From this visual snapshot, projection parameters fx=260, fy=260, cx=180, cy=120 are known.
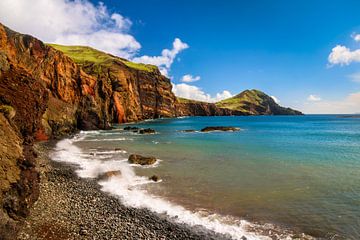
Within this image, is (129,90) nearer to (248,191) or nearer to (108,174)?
(108,174)

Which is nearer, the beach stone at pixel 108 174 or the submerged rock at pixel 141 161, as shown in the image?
the beach stone at pixel 108 174

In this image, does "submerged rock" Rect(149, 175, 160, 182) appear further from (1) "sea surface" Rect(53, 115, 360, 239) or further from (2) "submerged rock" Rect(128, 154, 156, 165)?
(2) "submerged rock" Rect(128, 154, 156, 165)

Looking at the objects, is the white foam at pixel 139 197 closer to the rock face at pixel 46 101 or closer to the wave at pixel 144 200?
the wave at pixel 144 200

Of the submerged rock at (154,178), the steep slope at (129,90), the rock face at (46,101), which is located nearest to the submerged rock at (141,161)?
the submerged rock at (154,178)

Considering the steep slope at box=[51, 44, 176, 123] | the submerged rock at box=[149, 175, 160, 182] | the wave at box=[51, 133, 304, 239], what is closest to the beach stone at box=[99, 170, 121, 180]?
the wave at box=[51, 133, 304, 239]

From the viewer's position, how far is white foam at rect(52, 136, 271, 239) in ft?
48.7

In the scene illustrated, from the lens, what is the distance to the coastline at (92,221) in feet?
43.4

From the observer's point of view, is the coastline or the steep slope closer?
the coastline

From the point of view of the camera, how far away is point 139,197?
19672mm

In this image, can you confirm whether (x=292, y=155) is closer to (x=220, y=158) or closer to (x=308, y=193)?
(x=220, y=158)

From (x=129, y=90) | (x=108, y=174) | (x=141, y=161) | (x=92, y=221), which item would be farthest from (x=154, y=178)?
(x=129, y=90)

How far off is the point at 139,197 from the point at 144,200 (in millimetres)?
821

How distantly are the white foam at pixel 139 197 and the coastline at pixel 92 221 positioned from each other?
2.31 ft

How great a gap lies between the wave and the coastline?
66 cm
